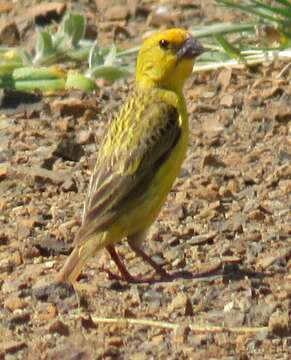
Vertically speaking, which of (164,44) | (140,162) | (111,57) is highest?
(164,44)

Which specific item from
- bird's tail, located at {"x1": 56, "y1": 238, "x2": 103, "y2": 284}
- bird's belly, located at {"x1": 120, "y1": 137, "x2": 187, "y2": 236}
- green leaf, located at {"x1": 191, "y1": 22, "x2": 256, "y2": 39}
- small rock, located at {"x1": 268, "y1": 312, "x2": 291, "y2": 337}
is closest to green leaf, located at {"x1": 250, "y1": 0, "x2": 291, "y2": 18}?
green leaf, located at {"x1": 191, "y1": 22, "x2": 256, "y2": 39}

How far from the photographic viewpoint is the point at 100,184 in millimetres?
8117

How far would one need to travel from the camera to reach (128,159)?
8211 millimetres

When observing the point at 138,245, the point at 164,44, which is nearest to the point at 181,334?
the point at 138,245

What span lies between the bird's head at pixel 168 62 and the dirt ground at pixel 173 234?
2.40ft

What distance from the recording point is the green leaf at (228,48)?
34.9 ft

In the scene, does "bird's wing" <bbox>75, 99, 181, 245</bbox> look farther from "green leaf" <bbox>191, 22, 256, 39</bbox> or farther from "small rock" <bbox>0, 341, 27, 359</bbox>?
"green leaf" <bbox>191, 22, 256, 39</bbox>

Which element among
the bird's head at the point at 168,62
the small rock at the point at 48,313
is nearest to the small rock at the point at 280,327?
the small rock at the point at 48,313

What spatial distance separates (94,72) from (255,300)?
3692 mm

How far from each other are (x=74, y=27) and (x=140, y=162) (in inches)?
128

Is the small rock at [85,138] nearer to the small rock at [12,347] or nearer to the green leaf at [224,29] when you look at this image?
the green leaf at [224,29]

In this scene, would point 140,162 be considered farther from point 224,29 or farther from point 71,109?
point 224,29

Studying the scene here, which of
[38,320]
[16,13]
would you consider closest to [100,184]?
[38,320]

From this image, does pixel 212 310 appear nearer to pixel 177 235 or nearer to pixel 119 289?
pixel 119 289
